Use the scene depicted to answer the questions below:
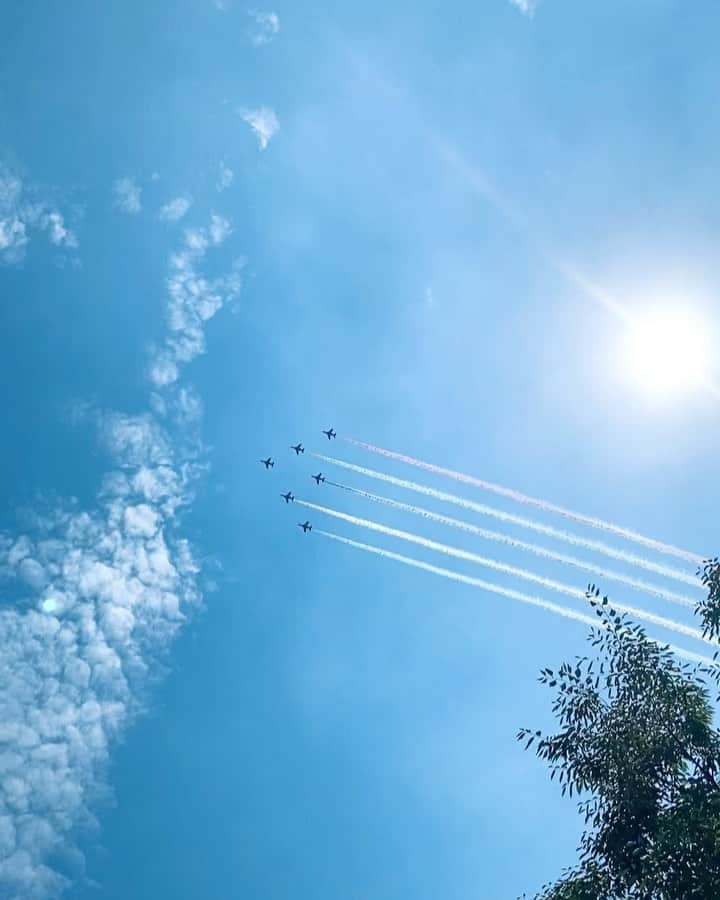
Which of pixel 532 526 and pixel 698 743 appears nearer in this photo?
pixel 698 743

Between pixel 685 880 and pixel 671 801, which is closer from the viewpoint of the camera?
pixel 685 880

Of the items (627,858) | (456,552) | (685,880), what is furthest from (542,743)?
(456,552)

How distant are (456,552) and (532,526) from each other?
37.1 feet

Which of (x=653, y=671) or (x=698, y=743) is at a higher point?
(x=653, y=671)

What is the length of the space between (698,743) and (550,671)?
5.71 meters

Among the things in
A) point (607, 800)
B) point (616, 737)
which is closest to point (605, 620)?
point (616, 737)

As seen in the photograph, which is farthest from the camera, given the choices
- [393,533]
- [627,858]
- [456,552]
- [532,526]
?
[393,533]

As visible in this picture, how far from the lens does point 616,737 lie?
86.8 feet

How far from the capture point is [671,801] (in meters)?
24.8

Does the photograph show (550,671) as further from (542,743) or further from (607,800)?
(607,800)

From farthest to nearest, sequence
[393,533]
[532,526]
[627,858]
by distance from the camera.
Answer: [393,533], [532,526], [627,858]

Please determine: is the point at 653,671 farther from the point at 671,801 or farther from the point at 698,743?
the point at 671,801

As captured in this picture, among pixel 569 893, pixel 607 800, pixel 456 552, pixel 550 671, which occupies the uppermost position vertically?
pixel 456 552

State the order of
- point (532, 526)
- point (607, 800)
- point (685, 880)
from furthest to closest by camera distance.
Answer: point (532, 526)
point (607, 800)
point (685, 880)
